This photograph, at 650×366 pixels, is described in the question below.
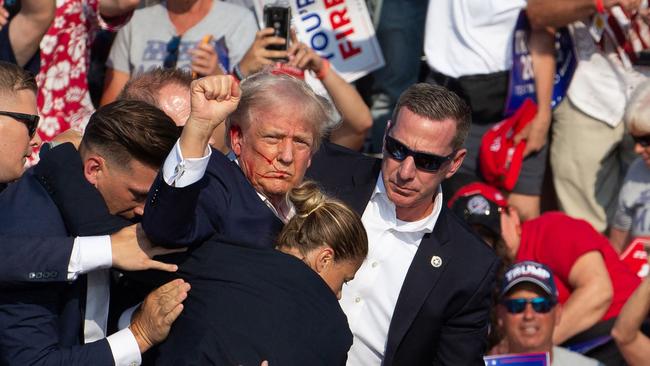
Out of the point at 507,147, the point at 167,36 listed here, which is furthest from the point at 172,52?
the point at 507,147

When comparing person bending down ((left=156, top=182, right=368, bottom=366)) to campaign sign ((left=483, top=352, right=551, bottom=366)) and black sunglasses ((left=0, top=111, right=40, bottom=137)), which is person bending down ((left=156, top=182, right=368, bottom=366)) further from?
campaign sign ((left=483, top=352, right=551, bottom=366))

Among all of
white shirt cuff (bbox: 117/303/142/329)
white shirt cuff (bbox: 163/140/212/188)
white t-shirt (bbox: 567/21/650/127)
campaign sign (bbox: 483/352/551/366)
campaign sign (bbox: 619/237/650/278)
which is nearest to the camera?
white shirt cuff (bbox: 163/140/212/188)

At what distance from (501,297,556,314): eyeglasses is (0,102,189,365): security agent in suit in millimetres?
2486

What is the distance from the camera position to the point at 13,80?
13.9ft

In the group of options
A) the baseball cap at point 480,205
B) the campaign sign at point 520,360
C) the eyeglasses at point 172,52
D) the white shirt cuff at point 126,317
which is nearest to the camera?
the white shirt cuff at point 126,317

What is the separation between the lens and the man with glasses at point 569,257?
6.17m

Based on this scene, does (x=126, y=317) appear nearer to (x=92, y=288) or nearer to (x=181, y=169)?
(x=92, y=288)

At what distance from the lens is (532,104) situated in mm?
6762

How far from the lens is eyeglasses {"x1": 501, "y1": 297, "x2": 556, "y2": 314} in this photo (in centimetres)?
595

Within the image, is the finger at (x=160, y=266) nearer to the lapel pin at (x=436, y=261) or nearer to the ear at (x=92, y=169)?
the ear at (x=92, y=169)

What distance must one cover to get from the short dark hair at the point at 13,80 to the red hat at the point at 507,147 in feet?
10.1

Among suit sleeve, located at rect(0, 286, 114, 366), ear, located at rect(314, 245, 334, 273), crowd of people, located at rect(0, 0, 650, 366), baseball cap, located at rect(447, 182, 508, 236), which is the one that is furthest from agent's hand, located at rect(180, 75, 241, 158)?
baseball cap, located at rect(447, 182, 508, 236)

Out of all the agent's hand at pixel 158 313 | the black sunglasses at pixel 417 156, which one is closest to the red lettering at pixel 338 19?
the black sunglasses at pixel 417 156

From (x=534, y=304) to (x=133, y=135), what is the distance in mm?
2695
